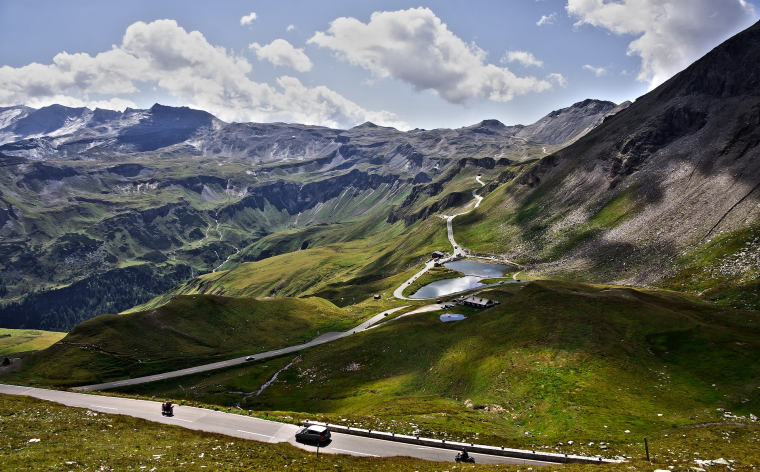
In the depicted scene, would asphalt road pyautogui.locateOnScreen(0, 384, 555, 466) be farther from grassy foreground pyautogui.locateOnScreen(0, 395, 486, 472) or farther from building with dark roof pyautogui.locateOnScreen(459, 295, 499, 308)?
building with dark roof pyautogui.locateOnScreen(459, 295, 499, 308)

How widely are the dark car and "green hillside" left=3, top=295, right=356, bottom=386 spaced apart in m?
68.7

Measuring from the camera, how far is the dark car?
3884 cm

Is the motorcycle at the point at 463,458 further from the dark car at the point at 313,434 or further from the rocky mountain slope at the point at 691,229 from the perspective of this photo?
the rocky mountain slope at the point at 691,229

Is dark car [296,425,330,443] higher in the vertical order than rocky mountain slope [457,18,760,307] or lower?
lower

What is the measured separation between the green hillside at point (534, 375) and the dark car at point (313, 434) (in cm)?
662

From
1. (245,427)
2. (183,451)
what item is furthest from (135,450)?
(245,427)

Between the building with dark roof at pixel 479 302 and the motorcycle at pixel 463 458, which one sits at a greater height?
the building with dark roof at pixel 479 302

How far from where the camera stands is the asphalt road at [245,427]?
37156mm

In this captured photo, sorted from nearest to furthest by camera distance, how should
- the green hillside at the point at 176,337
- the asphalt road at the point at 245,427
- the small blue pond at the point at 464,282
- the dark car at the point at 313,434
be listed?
the asphalt road at the point at 245,427 → the dark car at the point at 313,434 → the green hillside at the point at 176,337 → the small blue pond at the point at 464,282

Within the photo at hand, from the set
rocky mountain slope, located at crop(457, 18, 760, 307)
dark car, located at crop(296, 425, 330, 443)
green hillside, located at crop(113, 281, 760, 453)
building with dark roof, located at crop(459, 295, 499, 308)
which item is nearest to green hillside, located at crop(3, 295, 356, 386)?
green hillside, located at crop(113, 281, 760, 453)

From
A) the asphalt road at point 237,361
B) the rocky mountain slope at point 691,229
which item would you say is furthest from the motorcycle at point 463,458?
the rocky mountain slope at point 691,229

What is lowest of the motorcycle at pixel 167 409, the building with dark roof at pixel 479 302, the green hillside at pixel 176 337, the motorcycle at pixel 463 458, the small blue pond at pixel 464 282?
the motorcycle at pixel 463 458

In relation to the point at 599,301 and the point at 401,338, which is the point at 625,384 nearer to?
the point at 599,301

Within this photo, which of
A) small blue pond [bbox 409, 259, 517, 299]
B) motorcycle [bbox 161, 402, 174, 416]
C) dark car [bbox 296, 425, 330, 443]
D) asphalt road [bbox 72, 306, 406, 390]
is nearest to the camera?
dark car [bbox 296, 425, 330, 443]
